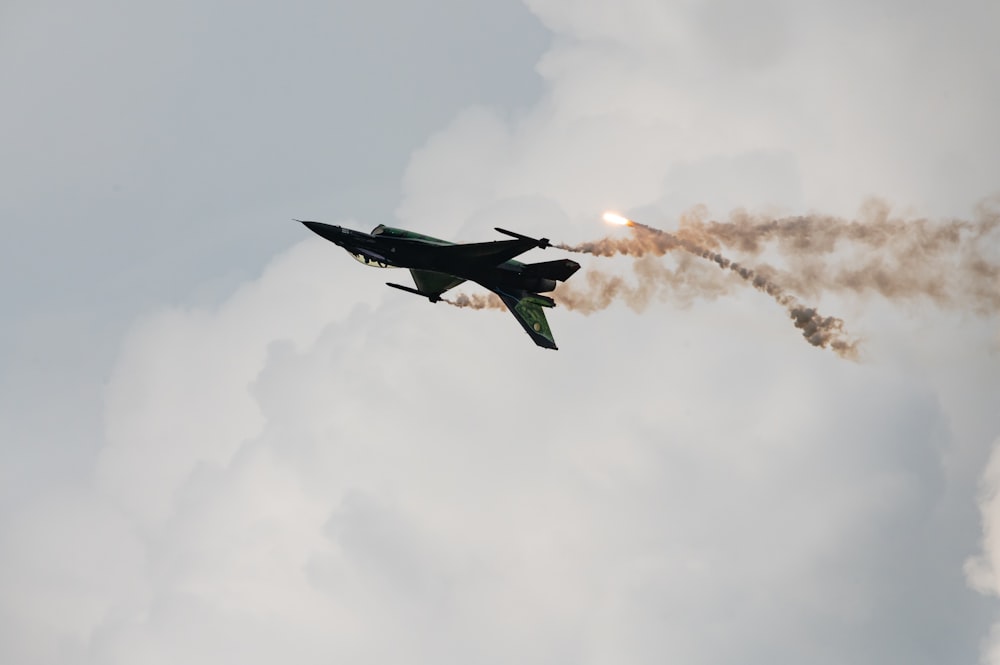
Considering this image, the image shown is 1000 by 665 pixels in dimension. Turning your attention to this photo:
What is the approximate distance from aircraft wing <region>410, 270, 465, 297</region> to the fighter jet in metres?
3.48

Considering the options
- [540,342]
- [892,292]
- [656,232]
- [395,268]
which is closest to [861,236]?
[892,292]

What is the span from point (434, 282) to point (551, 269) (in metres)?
9.39

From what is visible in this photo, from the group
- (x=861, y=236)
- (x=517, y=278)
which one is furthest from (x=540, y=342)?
(x=861, y=236)

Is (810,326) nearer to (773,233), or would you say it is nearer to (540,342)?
(773,233)

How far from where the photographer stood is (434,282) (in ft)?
366

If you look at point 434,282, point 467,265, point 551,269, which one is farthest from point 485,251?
point 434,282

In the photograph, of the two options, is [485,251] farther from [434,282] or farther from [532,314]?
[434,282]

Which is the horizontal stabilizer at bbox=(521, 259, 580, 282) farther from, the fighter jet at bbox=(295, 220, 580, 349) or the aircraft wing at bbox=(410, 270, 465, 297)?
the aircraft wing at bbox=(410, 270, 465, 297)

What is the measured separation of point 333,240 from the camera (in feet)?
351

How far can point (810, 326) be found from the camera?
4259 inches

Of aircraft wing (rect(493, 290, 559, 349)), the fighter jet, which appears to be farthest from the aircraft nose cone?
aircraft wing (rect(493, 290, 559, 349))

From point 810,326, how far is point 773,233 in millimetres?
6817

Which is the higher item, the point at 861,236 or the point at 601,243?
the point at 861,236

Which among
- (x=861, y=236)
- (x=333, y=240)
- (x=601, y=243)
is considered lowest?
(x=333, y=240)
